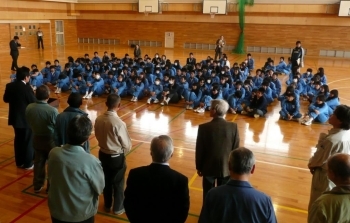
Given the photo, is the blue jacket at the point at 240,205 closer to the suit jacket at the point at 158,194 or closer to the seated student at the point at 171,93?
the suit jacket at the point at 158,194

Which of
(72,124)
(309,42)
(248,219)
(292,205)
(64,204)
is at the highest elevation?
(309,42)

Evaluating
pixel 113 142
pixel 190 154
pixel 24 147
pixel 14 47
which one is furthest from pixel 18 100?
pixel 14 47

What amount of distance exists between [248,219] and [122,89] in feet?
31.7

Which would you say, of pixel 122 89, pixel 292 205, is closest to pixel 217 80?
pixel 122 89

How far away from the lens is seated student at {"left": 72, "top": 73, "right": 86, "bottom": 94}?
11656 mm

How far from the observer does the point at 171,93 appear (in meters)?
10.8

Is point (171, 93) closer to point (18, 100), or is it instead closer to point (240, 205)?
point (18, 100)

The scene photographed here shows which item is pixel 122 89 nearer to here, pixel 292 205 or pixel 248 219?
pixel 292 205

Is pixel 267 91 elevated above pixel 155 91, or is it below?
above

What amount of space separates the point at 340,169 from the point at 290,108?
24.4ft

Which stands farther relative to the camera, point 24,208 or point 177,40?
point 177,40

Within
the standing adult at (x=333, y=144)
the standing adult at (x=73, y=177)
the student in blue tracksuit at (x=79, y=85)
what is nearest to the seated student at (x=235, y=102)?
the student in blue tracksuit at (x=79, y=85)

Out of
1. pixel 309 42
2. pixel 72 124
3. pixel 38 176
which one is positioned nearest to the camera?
pixel 72 124

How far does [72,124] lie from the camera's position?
281cm
